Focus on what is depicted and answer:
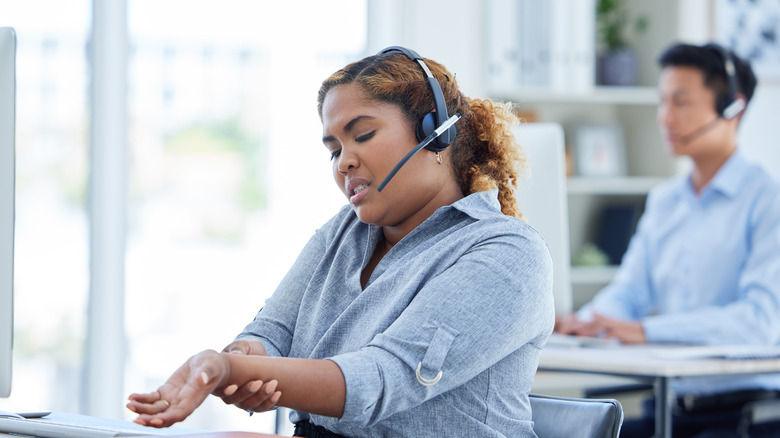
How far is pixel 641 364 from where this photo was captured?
172 cm

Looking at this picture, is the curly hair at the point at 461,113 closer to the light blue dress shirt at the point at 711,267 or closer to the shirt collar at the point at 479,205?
the shirt collar at the point at 479,205

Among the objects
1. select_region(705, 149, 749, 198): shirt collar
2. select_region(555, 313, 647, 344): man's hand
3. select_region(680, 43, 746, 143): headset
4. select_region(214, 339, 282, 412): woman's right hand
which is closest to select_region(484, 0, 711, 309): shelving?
select_region(680, 43, 746, 143): headset

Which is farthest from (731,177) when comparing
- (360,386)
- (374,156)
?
(360,386)

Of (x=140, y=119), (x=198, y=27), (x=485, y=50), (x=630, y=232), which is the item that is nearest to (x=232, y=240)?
(x=140, y=119)

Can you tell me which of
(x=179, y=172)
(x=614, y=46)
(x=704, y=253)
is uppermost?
(x=614, y=46)

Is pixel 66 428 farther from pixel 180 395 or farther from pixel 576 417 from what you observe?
pixel 576 417

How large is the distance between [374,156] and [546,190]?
882 mm

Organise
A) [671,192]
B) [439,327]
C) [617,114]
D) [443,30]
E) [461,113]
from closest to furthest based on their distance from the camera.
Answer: [439,327]
[461,113]
[671,192]
[443,30]
[617,114]

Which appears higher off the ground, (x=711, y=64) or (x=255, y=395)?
(x=711, y=64)

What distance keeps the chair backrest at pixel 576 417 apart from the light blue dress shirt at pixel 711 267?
3.21 ft

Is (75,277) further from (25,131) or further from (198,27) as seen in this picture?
(198,27)

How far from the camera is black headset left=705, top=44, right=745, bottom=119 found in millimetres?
2498

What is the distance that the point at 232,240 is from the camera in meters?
3.29

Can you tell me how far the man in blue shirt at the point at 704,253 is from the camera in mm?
2084
